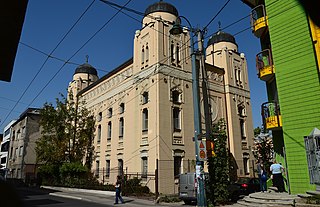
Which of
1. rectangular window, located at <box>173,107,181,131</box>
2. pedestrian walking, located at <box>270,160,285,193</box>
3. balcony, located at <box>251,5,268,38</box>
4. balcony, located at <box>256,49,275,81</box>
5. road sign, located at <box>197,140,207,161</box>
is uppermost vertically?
balcony, located at <box>251,5,268,38</box>

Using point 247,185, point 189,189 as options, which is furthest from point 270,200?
point 247,185

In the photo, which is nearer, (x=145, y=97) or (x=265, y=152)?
(x=145, y=97)

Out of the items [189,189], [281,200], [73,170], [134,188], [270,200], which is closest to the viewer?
[281,200]

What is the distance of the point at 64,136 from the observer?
104ft

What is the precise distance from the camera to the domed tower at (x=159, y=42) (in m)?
23.8

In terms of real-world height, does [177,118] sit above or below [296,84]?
above

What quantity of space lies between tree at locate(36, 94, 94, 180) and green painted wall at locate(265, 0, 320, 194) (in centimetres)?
2342

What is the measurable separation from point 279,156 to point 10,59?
1538 centimetres

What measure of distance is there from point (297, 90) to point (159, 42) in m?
13.5

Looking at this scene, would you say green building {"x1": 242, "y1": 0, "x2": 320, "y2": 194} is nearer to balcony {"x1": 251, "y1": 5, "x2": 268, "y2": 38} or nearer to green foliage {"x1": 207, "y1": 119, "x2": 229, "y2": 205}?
balcony {"x1": 251, "y1": 5, "x2": 268, "y2": 38}

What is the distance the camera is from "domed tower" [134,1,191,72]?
78.0 ft

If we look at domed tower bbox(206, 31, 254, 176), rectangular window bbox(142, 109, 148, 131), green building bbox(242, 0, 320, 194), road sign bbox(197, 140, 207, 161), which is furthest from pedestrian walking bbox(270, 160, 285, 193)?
domed tower bbox(206, 31, 254, 176)

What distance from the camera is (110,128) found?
29.4m

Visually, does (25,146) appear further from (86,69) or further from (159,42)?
(159,42)
